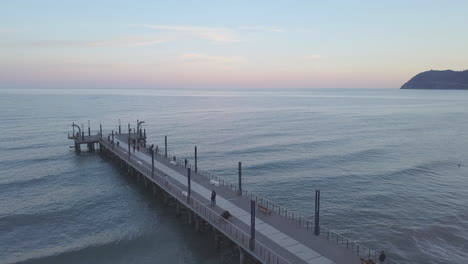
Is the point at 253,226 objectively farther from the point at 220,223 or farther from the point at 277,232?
the point at 220,223

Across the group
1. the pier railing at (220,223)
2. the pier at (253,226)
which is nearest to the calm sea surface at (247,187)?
the pier at (253,226)

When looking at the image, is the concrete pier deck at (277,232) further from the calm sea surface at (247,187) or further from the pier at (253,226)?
the calm sea surface at (247,187)

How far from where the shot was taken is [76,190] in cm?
4462

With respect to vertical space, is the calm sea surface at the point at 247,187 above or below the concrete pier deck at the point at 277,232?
below

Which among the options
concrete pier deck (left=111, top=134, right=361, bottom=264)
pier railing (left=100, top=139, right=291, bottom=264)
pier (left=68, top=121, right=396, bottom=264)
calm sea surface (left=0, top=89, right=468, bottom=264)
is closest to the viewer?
concrete pier deck (left=111, top=134, right=361, bottom=264)

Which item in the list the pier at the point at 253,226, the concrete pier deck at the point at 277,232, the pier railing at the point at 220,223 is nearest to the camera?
the concrete pier deck at the point at 277,232

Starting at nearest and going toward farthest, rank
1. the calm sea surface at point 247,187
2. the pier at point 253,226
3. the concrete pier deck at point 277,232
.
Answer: the concrete pier deck at point 277,232
the pier at point 253,226
the calm sea surface at point 247,187

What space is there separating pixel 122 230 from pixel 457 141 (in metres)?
75.8

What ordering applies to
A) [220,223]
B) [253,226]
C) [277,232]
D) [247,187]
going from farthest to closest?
1. [247,187]
2. [220,223]
3. [277,232]
4. [253,226]

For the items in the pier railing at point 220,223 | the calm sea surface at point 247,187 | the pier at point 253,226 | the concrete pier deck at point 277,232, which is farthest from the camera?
the calm sea surface at point 247,187

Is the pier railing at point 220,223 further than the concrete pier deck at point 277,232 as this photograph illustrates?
Yes

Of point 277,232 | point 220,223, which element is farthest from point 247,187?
point 277,232

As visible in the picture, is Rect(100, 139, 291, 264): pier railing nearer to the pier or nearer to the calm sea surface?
the pier

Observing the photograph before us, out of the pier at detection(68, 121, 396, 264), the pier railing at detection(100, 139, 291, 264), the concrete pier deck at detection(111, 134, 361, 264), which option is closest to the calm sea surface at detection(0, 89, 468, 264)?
the pier at detection(68, 121, 396, 264)
